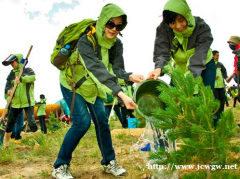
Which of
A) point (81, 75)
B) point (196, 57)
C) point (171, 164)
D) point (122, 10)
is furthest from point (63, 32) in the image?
point (171, 164)

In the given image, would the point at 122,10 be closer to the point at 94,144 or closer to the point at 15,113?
the point at 94,144

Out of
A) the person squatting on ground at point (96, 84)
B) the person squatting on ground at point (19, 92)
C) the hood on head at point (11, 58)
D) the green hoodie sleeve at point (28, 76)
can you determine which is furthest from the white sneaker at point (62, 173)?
the hood on head at point (11, 58)

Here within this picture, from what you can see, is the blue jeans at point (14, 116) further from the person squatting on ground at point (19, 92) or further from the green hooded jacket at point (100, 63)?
the green hooded jacket at point (100, 63)

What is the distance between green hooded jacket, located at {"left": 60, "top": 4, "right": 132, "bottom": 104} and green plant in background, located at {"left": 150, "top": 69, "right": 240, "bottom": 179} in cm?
66

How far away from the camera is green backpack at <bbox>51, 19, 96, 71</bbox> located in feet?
9.45

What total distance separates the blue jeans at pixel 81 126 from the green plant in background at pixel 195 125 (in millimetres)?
1036

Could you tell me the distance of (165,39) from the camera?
316cm

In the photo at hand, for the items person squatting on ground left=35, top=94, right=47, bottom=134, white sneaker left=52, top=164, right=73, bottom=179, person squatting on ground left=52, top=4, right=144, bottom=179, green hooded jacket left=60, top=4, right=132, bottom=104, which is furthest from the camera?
person squatting on ground left=35, top=94, right=47, bottom=134

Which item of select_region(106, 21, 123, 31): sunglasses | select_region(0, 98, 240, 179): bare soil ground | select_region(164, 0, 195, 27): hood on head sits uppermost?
select_region(164, 0, 195, 27): hood on head

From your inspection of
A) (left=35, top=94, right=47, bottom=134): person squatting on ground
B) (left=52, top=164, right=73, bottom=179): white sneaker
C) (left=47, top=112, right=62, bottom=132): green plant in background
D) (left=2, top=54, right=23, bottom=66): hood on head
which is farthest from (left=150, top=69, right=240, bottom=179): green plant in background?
(left=35, top=94, right=47, bottom=134): person squatting on ground

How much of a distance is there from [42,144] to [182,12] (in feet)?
10.7

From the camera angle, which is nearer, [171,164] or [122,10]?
[171,164]

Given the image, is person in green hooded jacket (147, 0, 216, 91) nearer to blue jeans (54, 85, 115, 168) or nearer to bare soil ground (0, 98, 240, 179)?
blue jeans (54, 85, 115, 168)

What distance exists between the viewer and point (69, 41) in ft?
9.52
